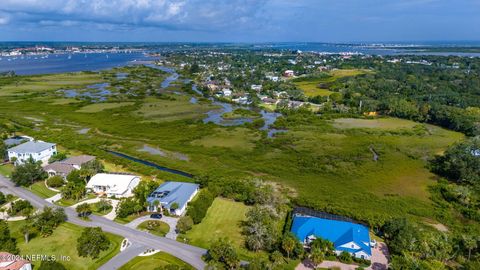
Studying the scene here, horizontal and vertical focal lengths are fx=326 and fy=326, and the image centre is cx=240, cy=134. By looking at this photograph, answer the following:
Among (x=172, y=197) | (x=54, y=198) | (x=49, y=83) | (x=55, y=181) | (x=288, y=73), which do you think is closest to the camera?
(x=172, y=197)

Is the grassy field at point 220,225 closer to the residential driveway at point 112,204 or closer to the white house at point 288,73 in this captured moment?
the residential driveway at point 112,204

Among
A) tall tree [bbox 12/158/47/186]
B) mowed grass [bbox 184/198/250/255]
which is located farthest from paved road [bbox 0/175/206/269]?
tall tree [bbox 12/158/47/186]

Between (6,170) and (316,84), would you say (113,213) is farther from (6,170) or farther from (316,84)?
(316,84)

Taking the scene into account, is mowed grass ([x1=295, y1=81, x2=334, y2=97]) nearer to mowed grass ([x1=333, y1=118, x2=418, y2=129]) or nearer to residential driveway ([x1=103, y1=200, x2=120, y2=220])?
mowed grass ([x1=333, y1=118, x2=418, y2=129])

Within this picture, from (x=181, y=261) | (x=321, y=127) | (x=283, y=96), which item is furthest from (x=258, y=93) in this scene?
(x=181, y=261)

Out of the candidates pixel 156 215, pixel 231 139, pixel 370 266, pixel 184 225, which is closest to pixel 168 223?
pixel 156 215

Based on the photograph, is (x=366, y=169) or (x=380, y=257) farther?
(x=366, y=169)

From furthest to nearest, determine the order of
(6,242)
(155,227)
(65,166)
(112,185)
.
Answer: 1. (65,166)
2. (112,185)
3. (155,227)
4. (6,242)
